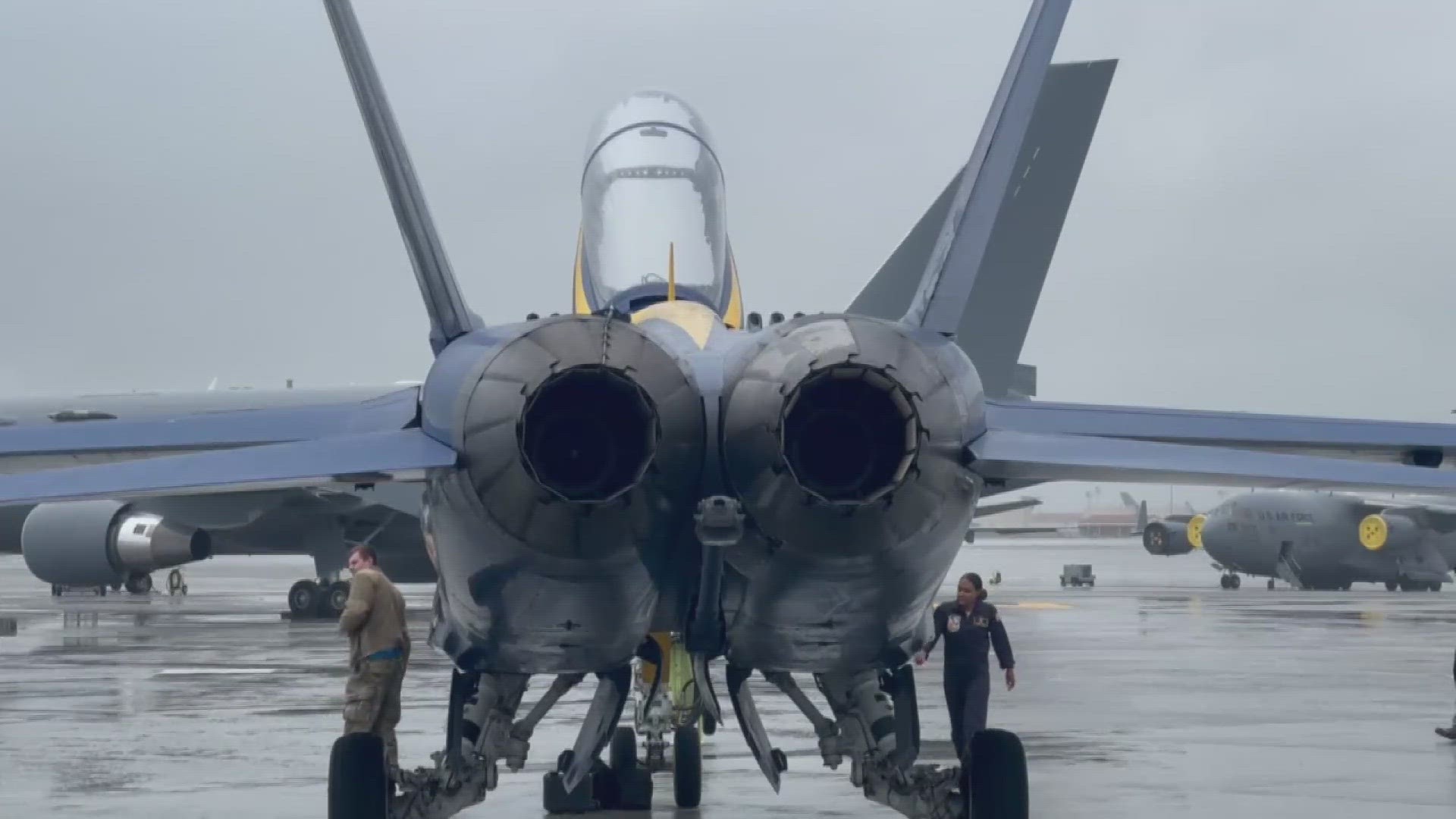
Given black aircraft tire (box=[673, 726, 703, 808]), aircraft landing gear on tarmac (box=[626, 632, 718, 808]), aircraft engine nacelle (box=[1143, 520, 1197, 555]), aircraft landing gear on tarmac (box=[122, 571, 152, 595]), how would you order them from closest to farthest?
aircraft landing gear on tarmac (box=[626, 632, 718, 808]) < black aircraft tire (box=[673, 726, 703, 808]) < aircraft landing gear on tarmac (box=[122, 571, 152, 595]) < aircraft engine nacelle (box=[1143, 520, 1197, 555])

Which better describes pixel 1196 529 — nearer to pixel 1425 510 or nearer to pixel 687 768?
pixel 1425 510

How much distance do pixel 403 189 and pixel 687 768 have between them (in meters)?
5.08

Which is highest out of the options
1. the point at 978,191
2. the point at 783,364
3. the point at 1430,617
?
the point at 978,191

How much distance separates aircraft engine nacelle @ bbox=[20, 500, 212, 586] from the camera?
3159cm

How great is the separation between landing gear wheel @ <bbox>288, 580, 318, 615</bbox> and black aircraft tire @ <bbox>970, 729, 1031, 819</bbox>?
2436cm

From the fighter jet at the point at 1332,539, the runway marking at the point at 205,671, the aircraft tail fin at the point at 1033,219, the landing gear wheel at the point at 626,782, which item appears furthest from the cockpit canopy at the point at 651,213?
the fighter jet at the point at 1332,539

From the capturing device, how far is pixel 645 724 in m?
10.9

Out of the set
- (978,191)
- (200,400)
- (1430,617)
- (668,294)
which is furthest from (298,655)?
(1430,617)

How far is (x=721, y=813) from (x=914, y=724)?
2.95 metres

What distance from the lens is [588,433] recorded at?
6164 millimetres

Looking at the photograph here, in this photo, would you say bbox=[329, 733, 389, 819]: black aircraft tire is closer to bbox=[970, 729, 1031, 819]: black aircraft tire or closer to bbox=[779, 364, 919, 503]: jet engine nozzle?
bbox=[970, 729, 1031, 819]: black aircraft tire

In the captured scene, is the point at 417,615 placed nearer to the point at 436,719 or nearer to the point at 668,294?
the point at 436,719

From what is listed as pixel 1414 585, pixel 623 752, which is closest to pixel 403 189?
pixel 623 752

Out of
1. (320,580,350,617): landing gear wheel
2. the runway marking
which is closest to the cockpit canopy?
the runway marking
